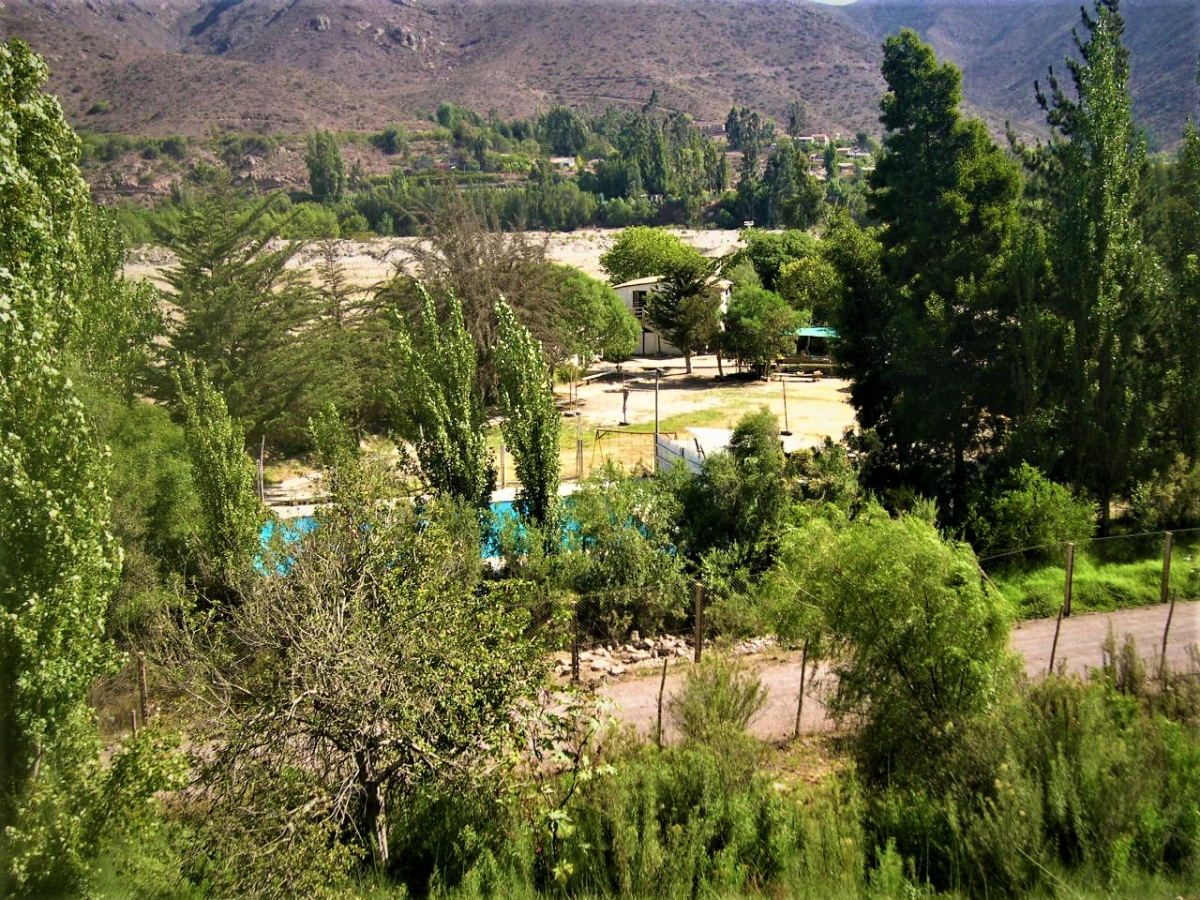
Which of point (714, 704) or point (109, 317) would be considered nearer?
point (714, 704)

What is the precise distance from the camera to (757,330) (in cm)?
3684

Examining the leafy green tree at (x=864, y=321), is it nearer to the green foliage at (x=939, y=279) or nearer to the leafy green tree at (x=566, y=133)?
the green foliage at (x=939, y=279)

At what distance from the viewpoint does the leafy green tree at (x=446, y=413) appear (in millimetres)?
15047

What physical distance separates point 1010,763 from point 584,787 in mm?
3576

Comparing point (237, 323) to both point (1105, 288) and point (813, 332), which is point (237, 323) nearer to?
point (1105, 288)

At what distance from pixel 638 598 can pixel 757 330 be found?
25.4 m

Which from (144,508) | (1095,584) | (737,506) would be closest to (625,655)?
(737,506)

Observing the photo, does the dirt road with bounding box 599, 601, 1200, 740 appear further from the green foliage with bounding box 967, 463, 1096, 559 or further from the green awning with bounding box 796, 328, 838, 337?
the green awning with bounding box 796, 328, 838, 337

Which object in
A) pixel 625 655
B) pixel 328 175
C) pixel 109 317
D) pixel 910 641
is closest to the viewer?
Result: pixel 910 641

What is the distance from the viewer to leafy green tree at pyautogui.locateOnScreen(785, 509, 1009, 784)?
299 inches

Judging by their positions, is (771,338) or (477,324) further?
(771,338)

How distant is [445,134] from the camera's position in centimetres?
19288

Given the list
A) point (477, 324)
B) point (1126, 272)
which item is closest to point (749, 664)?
point (1126, 272)

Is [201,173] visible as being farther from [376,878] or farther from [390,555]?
[376,878]
